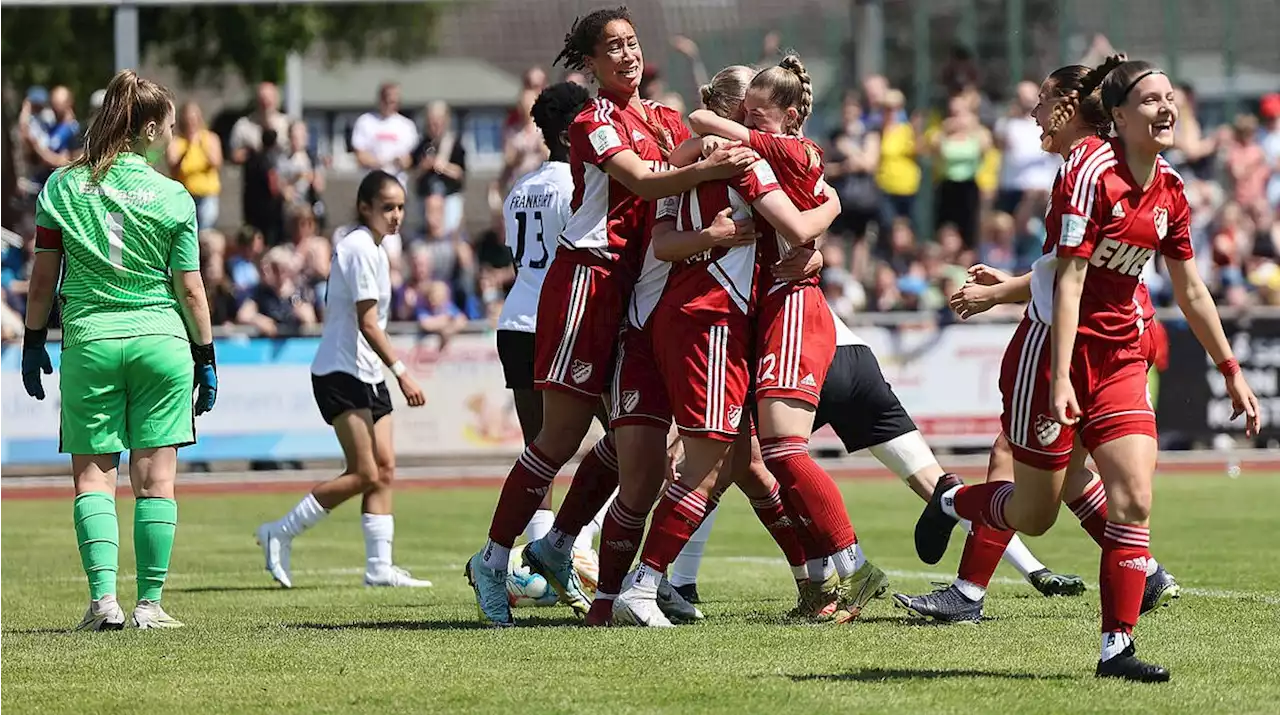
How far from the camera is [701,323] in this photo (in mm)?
7531

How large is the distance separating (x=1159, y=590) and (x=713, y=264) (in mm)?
2455

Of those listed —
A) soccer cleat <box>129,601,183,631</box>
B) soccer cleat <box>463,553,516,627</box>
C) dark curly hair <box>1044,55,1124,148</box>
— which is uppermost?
dark curly hair <box>1044,55,1124,148</box>

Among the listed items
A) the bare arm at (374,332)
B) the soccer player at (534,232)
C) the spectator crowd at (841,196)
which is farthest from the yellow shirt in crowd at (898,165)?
the soccer player at (534,232)

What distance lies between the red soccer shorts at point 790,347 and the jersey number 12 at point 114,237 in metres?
2.59

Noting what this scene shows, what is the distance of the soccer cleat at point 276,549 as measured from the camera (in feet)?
35.1

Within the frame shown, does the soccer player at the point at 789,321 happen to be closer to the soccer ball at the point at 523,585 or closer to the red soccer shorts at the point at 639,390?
the red soccer shorts at the point at 639,390

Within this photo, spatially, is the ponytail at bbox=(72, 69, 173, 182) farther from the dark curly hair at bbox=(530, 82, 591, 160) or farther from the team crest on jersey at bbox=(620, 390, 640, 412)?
the team crest on jersey at bbox=(620, 390, 640, 412)

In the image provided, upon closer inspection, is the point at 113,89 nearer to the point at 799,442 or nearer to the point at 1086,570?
the point at 799,442

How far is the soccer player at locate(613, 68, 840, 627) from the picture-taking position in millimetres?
7469

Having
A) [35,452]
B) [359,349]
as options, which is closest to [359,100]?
[35,452]

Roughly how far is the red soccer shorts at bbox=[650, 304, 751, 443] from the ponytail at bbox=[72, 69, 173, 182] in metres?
2.31

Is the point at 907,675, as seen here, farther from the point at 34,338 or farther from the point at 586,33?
the point at 34,338

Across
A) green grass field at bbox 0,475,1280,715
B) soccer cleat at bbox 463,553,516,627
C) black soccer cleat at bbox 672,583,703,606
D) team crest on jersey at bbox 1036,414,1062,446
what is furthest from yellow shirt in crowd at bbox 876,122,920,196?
team crest on jersey at bbox 1036,414,1062,446

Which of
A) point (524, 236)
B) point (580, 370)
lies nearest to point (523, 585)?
point (580, 370)
